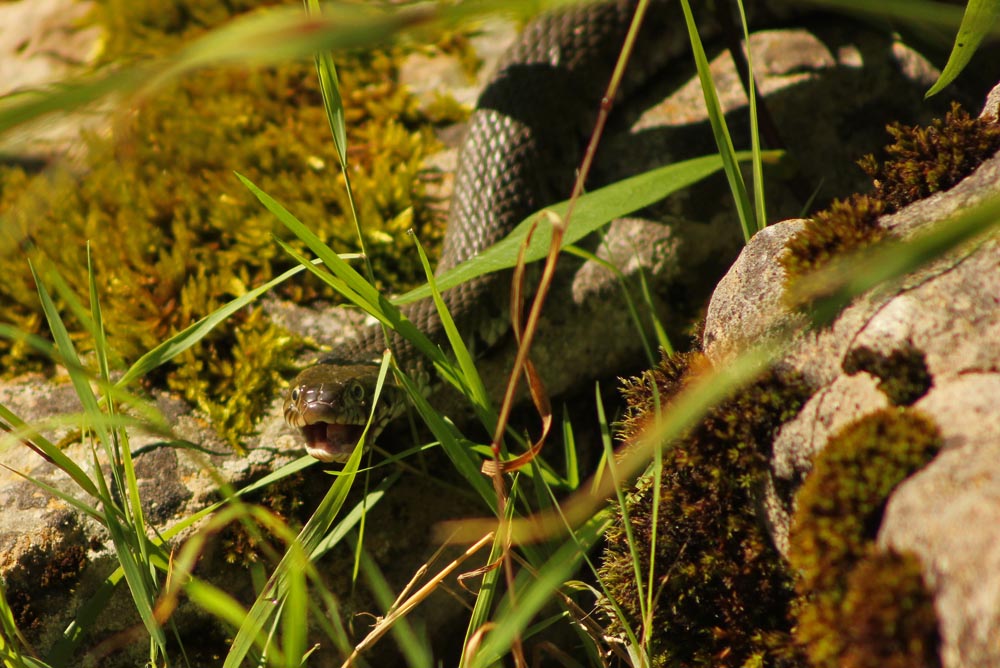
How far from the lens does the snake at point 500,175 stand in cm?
296

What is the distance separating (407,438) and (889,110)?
8.57ft

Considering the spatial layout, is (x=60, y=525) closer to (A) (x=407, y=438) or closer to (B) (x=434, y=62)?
(A) (x=407, y=438)

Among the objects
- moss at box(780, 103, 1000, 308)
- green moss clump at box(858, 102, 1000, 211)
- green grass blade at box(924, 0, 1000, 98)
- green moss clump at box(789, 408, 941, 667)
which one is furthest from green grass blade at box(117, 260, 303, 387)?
green grass blade at box(924, 0, 1000, 98)

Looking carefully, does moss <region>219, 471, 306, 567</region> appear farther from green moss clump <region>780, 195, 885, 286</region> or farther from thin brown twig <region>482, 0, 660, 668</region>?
green moss clump <region>780, 195, 885, 286</region>

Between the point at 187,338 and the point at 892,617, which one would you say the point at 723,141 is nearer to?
the point at 892,617

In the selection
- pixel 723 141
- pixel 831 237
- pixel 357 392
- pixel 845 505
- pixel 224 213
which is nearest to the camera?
pixel 845 505

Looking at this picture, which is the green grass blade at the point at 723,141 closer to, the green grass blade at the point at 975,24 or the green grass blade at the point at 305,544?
the green grass blade at the point at 975,24

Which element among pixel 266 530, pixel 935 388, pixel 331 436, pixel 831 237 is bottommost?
pixel 266 530

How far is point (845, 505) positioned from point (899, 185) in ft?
3.14

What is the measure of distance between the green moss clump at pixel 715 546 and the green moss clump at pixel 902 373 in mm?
180

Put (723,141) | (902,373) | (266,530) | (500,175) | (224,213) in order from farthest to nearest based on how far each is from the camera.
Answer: (500,175)
(224,213)
(266,530)
(723,141)
(902,373)

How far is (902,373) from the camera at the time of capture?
158 cm

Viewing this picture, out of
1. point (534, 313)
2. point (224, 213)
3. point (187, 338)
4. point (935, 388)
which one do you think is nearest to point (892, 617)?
point (935, 388)

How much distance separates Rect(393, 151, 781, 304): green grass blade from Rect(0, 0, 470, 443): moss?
1.12 metres
